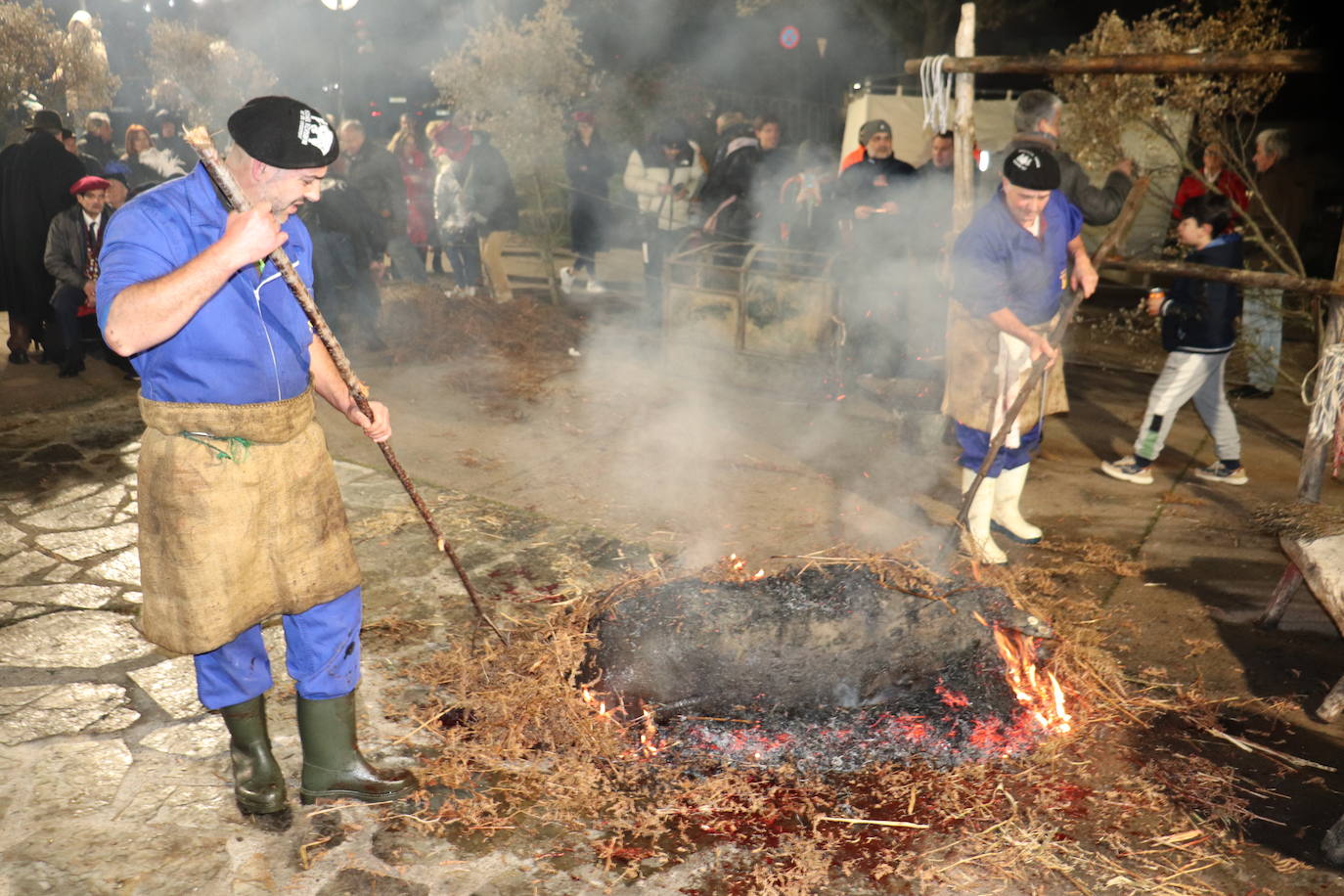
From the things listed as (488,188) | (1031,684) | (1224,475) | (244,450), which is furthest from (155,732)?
(488,188)

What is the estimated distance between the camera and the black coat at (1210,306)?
6.53 meters

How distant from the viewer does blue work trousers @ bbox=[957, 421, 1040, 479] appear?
18.7 ft

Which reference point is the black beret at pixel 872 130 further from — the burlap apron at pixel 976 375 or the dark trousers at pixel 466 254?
the dark trousers at pixel 466 254

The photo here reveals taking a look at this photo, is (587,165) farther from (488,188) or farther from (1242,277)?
(1242,277)

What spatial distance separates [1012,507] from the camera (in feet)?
19.5

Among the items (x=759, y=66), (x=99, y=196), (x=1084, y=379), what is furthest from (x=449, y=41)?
(x=1084, y=379)

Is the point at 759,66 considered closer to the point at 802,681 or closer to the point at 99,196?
the point at 99,196

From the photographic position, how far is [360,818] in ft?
11.3

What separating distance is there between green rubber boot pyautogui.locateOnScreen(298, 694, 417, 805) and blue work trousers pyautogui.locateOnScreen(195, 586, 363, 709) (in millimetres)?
66

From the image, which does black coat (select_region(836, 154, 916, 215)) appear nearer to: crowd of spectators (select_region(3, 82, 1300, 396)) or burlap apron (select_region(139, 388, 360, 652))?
crowd of spectators (select_region(3, 82, 1300, 396))

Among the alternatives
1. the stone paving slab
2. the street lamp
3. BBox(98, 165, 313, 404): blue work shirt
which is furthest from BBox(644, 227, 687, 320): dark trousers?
BBox(98, 165, 313, 404): blue work shirt

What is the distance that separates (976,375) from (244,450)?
3991 millimetres

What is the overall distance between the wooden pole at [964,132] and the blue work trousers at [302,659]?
4710 mm

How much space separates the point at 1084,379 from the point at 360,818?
321 inches
